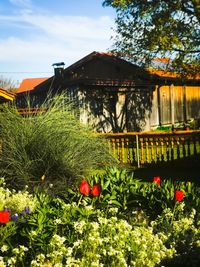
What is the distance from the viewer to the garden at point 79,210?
12.0 ft

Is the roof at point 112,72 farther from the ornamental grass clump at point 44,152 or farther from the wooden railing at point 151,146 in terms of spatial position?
the ornamental grass clump at point 44,152

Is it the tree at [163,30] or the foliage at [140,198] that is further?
the tree at [163,30]

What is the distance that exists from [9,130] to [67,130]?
118cm

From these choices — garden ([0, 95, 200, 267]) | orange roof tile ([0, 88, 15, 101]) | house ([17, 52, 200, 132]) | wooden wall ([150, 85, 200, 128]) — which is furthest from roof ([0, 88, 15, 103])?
wooden wall ([150, 85, 200, 128])

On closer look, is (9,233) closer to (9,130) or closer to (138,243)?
(138,243)

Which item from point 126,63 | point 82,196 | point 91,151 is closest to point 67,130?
point 91,151

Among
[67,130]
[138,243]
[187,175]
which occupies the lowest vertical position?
[187,175]

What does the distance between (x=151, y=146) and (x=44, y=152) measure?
248 inches

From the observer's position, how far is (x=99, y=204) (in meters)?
4.82

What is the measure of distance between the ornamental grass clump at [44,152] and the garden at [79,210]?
0.06 ft

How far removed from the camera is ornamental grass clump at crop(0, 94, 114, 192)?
7523 millimetres

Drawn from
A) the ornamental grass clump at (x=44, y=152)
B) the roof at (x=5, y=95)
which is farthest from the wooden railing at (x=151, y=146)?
the ornamental grass clump at (x=44, y=152)

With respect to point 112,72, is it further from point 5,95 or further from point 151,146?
point 5,95

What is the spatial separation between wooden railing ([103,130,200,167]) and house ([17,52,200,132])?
6143mm
